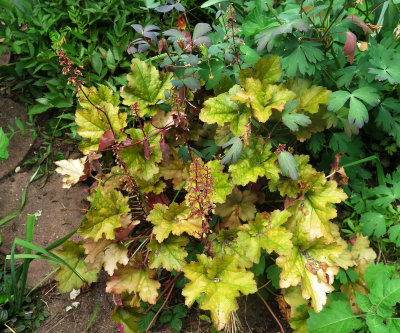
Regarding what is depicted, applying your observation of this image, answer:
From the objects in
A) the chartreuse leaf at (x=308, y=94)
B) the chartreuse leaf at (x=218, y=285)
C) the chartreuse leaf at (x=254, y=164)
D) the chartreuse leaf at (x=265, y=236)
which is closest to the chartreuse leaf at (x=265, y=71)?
the chartreuse leaf at (x=308, y=94)

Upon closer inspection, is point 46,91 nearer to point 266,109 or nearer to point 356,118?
point 266,109

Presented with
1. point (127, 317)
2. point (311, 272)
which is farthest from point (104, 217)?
point (311, 272)

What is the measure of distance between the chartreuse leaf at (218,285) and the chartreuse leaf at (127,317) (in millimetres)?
376

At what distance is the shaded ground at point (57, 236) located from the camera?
6.50 feet

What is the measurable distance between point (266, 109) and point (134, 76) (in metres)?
0.74

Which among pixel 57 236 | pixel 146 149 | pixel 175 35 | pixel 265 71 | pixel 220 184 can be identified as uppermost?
pixel 175 35

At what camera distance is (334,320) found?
1679 mm

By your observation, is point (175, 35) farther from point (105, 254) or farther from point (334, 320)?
point (334, 320)

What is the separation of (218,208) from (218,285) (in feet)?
1.38

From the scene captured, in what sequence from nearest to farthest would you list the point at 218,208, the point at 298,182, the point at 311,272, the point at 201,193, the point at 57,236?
the point at 201,193 → the point at 311,272 → the point at 298,182 → the point at 218,208 → the point at 57,236

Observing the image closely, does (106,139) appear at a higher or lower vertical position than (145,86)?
lower

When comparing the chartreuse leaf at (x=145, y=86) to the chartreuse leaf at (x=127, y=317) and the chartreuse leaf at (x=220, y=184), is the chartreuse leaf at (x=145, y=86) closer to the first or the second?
the chartreuse leaf at (x=220, y=184)

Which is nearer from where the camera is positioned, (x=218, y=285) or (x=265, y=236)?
(x=218, y=285)

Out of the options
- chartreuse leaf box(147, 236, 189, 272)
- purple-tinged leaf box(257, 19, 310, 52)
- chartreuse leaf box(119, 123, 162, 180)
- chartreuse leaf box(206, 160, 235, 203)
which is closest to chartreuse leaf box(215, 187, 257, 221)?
chartreuse leaf box(206, 160, 235, 203)
